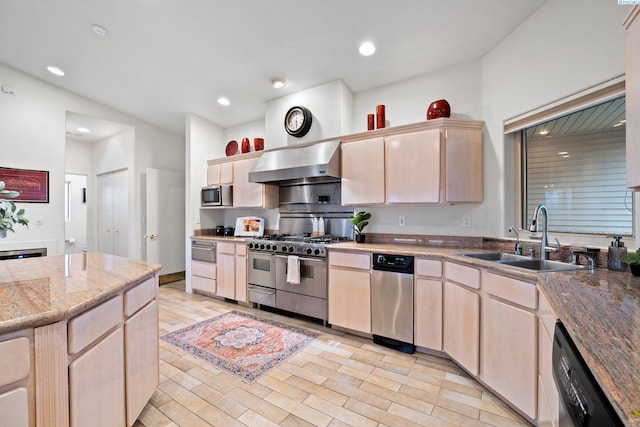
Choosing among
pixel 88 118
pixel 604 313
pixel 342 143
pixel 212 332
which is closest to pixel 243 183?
pixel 342 143

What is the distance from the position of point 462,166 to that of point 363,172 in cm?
99

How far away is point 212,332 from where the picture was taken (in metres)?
2.81

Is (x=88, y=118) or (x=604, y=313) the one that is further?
(x=88, y=118)

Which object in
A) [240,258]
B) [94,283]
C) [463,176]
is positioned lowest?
[240,258]

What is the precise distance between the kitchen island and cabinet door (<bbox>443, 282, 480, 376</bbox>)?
7.21 ft

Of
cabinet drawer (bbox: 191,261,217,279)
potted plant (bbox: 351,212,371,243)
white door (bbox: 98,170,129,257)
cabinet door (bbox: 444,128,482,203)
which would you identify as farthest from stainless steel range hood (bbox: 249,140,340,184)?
white door (bbox: 98,170,129,257)

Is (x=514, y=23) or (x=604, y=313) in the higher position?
(x=514, y=23)

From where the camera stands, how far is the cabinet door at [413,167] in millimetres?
2594

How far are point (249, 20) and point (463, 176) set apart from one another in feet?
8.09

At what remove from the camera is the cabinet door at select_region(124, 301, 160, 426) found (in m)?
1.40

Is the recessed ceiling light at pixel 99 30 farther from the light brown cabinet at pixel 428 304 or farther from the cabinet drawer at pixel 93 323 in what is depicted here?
the light brown cabinet at pixel 428 304

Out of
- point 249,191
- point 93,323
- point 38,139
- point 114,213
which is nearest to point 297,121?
point 249,191

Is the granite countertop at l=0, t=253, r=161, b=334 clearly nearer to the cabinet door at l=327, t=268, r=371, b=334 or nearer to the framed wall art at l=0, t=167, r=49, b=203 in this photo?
the cabinet door at l=327, t=268, r=371, b=334

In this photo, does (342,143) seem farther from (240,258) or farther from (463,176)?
(240,258)
